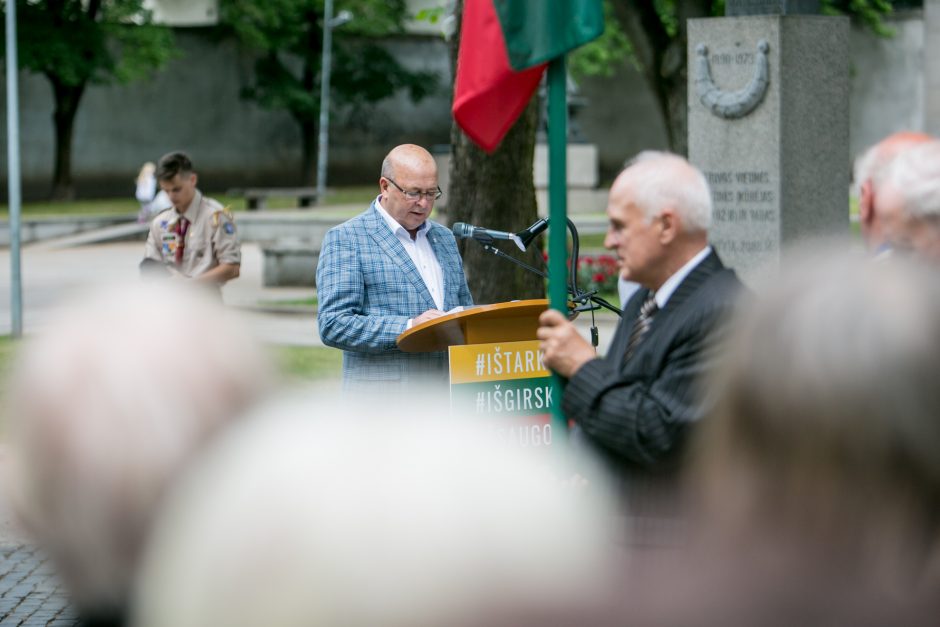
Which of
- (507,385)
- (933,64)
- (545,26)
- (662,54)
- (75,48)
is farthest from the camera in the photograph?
(75,48)

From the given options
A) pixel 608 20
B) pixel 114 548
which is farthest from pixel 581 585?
pixel 608 20

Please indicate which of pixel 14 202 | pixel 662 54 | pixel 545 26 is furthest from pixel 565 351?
pixel 662 54

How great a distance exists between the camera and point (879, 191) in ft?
11.5

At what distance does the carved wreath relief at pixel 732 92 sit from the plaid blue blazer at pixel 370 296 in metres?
3.71

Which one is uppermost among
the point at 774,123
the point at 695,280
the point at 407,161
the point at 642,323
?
the point at 774,123

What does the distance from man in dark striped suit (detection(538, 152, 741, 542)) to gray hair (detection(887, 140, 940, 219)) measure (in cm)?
46

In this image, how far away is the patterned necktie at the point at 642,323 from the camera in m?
3.76

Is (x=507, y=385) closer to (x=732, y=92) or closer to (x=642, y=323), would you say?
(x=642, y=323)

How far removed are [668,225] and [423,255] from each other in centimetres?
231

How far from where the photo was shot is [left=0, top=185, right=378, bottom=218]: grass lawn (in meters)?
41.6

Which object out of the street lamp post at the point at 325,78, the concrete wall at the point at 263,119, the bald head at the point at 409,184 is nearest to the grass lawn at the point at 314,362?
the bald head at the point at 409,184

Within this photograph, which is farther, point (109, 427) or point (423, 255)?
point (423, 255)

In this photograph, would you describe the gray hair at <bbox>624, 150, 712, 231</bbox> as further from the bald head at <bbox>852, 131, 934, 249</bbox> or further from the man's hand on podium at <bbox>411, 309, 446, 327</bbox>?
the man's hand on podium at <bbox>411, 309, 446, 327</bbox>

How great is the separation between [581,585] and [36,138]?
1968 inches
